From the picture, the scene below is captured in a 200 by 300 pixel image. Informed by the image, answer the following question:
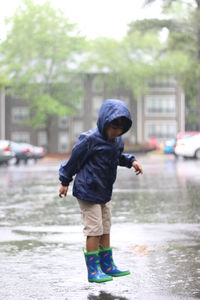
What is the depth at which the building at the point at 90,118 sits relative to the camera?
86.4m

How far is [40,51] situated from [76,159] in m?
63.5

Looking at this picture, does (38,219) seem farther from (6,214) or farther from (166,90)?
(166,90)

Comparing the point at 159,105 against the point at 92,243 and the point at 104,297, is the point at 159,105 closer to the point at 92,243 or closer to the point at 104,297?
the point at 92,243

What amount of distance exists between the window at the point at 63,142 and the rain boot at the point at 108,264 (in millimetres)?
80568

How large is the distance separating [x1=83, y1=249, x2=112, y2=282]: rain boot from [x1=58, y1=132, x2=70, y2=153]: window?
80.8m

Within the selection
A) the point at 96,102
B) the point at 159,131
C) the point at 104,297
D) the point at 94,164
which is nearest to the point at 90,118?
the point at 96,102

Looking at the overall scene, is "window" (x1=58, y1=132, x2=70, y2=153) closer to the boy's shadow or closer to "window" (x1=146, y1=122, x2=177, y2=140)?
"window" (x1=146, y1=122, x2=177, y2=140)

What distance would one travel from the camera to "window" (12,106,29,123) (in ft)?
286

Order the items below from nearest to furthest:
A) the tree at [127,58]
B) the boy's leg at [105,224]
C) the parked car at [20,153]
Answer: the boy's leg at [105,224] → the parked car at [20,153] → the tree at [127,58]

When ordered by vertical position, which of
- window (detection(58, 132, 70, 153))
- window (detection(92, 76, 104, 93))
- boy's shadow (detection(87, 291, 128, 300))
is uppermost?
window (detection(92, 76, 104, 93))

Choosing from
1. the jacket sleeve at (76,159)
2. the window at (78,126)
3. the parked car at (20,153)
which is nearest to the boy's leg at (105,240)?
the jacket sleeve at (76,159)

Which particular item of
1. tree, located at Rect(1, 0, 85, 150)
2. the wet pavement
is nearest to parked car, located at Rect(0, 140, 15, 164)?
the wet pavement

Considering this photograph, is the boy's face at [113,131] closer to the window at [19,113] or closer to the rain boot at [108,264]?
the rain boot at [108,264]

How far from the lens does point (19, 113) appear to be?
87.1m
